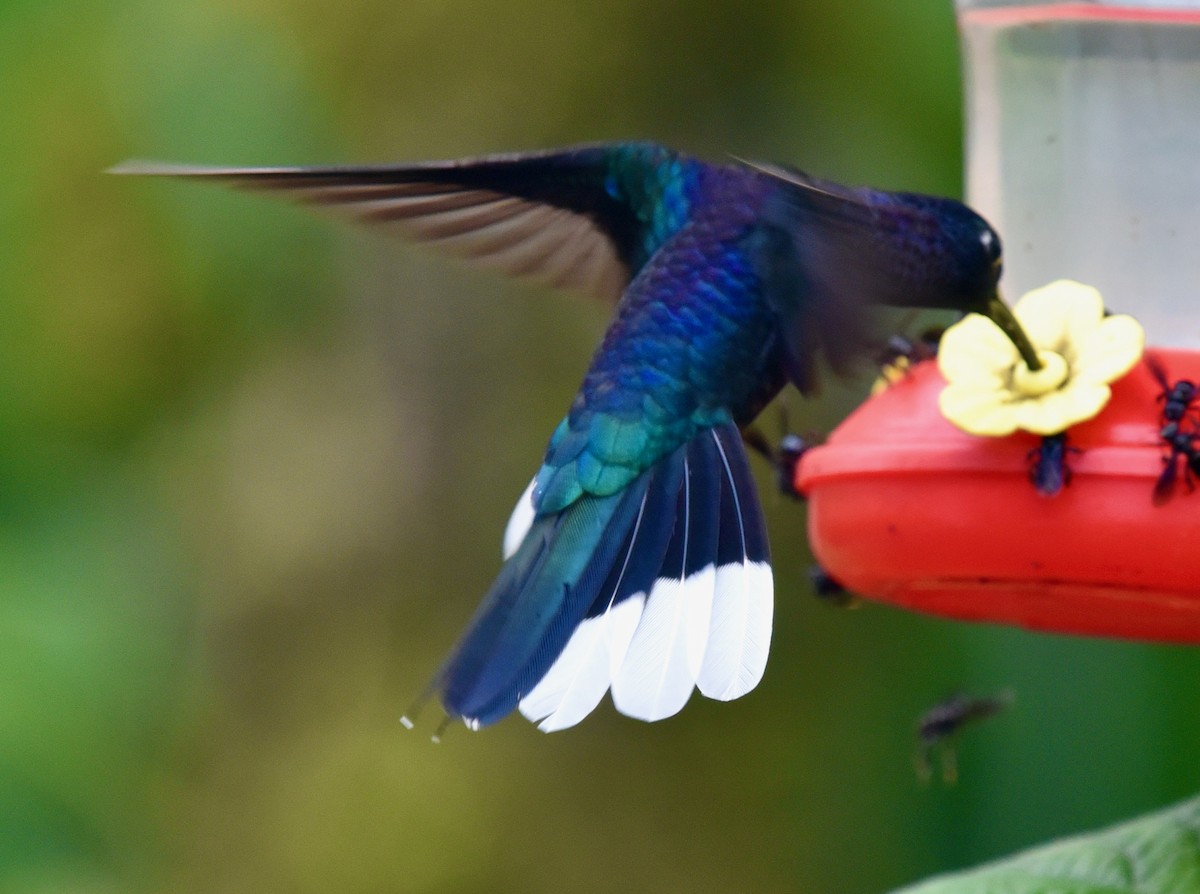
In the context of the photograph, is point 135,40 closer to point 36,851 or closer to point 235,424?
point 235,424

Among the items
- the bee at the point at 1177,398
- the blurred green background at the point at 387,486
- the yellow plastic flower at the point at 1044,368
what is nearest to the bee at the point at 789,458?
the yellow plastic flower at the point at 1044,368

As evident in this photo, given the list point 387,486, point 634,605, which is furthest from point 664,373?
point 387,486

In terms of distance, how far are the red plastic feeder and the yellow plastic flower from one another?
0.15ft

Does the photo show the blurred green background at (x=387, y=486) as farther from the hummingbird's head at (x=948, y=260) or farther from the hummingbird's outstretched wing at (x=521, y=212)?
the hummingbird's head at (x=948, y=260)

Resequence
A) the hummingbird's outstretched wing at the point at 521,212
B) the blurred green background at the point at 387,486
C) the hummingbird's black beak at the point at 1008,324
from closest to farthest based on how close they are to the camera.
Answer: the hummingbird's black beak at the point at 1008,324 < the hummingbird's outstretched wing at the point at 521,212 < the blurred green background at the point at 387,486

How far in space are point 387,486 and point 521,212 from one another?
194cm

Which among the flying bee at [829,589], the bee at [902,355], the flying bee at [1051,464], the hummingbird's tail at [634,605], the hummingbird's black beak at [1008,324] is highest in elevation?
the hummingbird's black beak at [1008,324]

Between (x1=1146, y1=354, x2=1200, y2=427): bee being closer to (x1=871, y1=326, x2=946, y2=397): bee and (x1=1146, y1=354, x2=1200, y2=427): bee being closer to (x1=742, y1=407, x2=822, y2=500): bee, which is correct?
(x1=871, y1=326, x2=946, y2=397): bee

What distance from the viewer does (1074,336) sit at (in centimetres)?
178

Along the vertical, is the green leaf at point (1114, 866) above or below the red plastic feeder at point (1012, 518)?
below

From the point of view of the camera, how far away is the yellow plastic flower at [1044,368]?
166 cm

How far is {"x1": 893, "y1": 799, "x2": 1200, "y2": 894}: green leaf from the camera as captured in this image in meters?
1.89

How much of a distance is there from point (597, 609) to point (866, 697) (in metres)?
2.65

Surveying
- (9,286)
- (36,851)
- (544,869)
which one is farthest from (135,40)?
(544,869)
